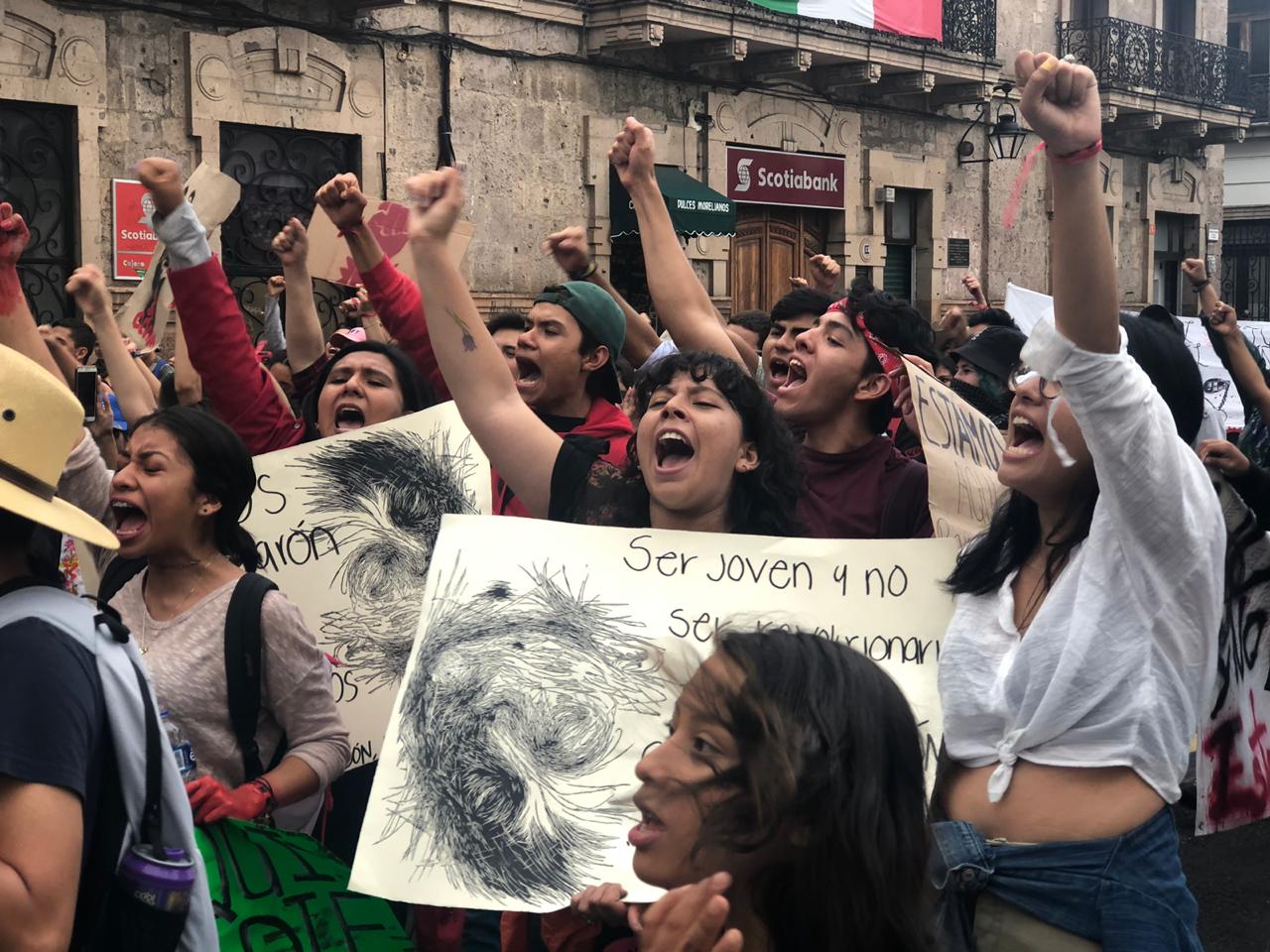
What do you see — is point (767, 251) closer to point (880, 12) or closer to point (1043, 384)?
point (880, 12)

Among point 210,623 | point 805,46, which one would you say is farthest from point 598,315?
point 805,46

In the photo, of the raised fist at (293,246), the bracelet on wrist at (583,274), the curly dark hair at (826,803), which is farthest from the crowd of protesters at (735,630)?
the raised fist at (293,246)

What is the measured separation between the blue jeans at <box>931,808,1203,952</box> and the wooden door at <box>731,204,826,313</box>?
611 inches

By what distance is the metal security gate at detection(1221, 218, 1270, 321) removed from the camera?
29.9 metres

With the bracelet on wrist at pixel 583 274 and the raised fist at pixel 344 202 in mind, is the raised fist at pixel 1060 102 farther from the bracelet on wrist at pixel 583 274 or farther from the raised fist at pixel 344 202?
the bracelet on wrist at pixel 583 274

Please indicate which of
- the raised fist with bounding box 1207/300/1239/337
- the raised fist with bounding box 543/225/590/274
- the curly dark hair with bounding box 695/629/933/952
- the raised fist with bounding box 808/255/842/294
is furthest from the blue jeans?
the raised fist with bounding box 1207/300/1239/337

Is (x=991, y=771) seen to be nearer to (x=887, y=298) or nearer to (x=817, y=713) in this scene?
(x=817, y=713)

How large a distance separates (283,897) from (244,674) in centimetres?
40

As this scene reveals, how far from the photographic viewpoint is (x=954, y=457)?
10.7 feet

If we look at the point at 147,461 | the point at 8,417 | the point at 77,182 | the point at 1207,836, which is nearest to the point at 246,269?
the point at 77,182

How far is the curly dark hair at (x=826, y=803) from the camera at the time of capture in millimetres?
1521

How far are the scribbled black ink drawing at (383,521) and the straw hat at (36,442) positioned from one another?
1497 millimetres

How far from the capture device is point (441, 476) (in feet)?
12.0

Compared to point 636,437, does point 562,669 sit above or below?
below
